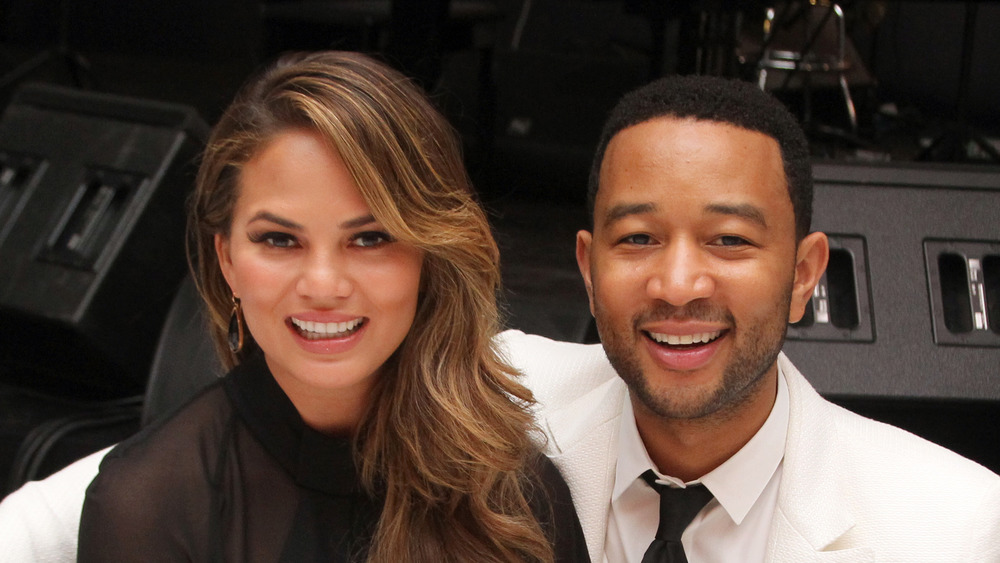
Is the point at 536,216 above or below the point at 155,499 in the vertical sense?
above

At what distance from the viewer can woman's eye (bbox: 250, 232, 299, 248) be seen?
135 cm

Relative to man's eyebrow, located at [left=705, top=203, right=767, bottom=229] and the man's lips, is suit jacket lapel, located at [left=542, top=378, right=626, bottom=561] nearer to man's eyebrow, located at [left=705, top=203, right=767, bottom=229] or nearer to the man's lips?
the man's lips

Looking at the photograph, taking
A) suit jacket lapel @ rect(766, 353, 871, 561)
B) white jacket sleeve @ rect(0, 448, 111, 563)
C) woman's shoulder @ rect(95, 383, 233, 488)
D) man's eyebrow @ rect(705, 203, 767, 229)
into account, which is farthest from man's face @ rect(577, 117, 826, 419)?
white jacket sleeve @ rect(0, 448, 111, 563)

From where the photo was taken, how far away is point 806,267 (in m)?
1.52

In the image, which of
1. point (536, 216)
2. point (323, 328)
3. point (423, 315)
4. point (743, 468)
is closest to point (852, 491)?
point (743, 468)

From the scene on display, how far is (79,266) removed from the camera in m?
2.35

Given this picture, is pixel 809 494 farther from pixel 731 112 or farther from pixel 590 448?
pixel 731 112

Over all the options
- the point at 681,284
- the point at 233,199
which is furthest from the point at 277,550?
the point at 681,284

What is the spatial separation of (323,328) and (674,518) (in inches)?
20.4

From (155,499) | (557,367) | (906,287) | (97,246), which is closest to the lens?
(155,499)

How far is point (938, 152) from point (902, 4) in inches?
70.2

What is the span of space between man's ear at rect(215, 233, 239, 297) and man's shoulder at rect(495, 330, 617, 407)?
423 millimetres

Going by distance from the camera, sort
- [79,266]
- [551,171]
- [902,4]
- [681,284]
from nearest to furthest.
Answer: [681,284] → [79,266] → [551,171] → [902,4]

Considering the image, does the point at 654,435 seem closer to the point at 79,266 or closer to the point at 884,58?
the point at 79,266
